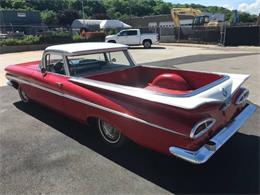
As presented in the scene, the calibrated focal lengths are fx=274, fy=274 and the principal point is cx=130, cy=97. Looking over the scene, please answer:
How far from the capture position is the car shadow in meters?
3.17

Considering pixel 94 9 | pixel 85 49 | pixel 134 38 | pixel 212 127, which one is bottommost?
pixel 134 38

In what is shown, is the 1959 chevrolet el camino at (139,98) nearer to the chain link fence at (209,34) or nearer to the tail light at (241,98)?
the tail light at (241,98)

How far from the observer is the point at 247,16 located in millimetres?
86375

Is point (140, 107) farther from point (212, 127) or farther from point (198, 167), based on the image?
point (198, 167)

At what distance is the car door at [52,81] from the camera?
463 cm

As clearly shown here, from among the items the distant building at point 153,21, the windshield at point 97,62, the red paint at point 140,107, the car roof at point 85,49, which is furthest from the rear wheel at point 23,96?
the distant building at point 153,21

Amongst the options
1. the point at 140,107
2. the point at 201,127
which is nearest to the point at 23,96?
the point at 140,107

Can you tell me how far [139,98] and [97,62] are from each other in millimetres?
2019

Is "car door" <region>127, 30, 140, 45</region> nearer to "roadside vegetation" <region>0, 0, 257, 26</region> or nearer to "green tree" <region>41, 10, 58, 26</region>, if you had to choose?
"roadside vegetation" <region>0, 0, 257, 26</region>

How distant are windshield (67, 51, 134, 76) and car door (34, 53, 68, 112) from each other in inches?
7.2

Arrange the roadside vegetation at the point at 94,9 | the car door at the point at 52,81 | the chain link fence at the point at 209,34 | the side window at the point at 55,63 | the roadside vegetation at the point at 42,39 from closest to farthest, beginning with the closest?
1. the car door at the point at 52,81
2. the side window at the point at 55,63
3. the roadside vegetation at the point at 42,39
4. the chain link fence at the point at 209,34
5. the roadside vegetation at the point at 94,9

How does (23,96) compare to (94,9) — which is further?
(94,9)

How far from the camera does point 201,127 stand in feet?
10.0

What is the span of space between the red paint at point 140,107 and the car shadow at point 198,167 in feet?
1.32
